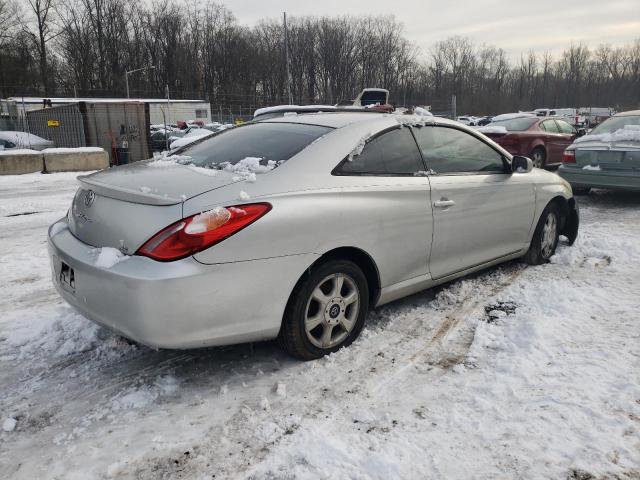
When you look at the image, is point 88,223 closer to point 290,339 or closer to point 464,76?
point 290,339

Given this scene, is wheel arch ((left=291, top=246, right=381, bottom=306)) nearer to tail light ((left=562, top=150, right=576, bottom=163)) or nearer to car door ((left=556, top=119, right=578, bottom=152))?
tail light ((left=562, top=150, right=576, bottom=163))

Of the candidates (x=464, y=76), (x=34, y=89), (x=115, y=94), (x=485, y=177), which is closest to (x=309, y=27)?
(x=464, y=76)

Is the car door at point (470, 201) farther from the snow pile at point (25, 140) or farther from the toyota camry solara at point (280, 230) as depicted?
the snow pile at point (25, 140)

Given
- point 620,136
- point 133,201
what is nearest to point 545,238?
point 133,201

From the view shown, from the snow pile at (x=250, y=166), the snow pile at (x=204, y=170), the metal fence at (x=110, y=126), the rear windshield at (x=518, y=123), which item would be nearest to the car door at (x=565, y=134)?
the rear windshield at (x=518, y=123)

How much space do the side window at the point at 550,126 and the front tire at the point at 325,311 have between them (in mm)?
10899

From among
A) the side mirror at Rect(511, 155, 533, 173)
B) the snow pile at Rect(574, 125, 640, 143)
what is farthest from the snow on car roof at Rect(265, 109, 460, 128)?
the snow pile at Rect(574, 125, 640, 143)

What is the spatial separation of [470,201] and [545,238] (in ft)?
5.10

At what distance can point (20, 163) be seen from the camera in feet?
48.2

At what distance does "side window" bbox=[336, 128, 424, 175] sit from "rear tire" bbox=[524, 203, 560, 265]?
1873 mm

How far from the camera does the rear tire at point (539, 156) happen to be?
39.5 feet

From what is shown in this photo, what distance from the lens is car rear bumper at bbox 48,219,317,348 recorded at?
8.20 ft

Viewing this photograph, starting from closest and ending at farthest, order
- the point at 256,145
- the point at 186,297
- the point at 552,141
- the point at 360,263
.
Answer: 1. the point at 186,297
2. the point at 360,263
3. the point at 256,145
4. the point at 552,141

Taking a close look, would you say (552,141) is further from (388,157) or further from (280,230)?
(280,230)
